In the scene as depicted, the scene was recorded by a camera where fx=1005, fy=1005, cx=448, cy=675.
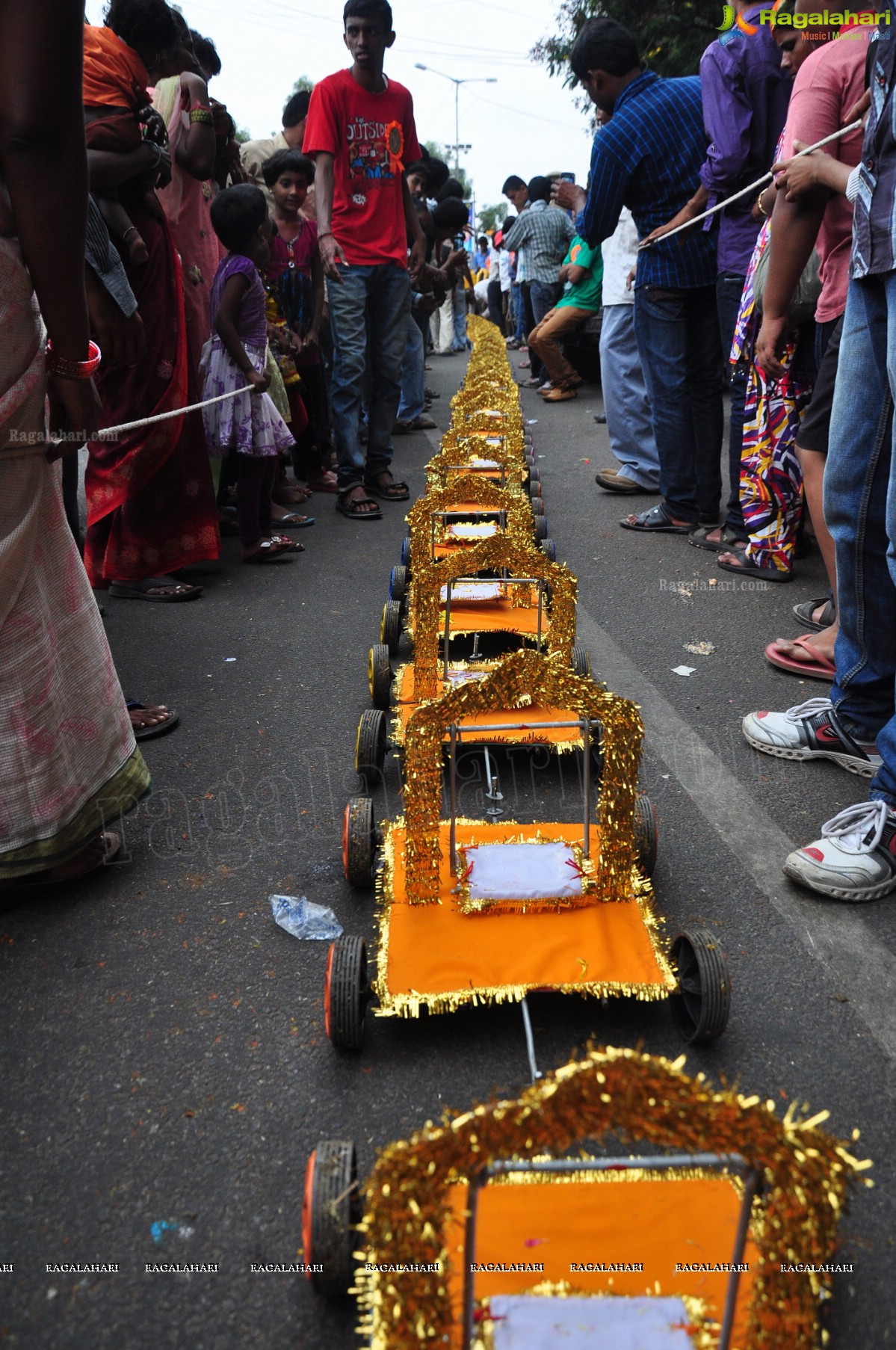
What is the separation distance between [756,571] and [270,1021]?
342cm

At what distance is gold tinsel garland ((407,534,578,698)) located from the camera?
3.13 meters

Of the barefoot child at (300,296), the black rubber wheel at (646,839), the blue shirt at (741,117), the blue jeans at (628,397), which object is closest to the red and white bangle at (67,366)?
the black rubber wheel at (646,839)

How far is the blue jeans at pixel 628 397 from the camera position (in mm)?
6461

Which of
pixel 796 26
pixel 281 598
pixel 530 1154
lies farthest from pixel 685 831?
pixel 796 26

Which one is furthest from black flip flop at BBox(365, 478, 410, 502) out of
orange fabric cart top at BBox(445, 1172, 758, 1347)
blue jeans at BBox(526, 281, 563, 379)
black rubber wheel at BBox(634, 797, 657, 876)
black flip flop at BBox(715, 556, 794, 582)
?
blue jeans at BBox(526, 281, 563, 379)

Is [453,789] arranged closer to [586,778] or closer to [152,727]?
[586,778]

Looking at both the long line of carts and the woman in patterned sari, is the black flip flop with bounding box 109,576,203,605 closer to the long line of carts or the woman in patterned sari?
the long line of carts

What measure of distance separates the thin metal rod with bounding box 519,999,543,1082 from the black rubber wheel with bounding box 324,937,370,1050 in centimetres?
30

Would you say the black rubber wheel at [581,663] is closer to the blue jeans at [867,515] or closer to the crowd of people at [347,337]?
the crowd of people at [347,337]

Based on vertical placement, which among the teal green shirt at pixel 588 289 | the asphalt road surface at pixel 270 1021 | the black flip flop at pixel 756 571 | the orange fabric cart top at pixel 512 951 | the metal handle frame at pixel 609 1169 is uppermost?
the teal green shirt at pixel 588 289

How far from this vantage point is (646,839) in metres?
2.39

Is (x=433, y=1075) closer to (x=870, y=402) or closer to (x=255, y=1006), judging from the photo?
(x=255, y=1006)

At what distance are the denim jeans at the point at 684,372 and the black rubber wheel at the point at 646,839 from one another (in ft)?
11.0

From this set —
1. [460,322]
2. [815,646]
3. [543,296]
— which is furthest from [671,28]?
[815,646]
